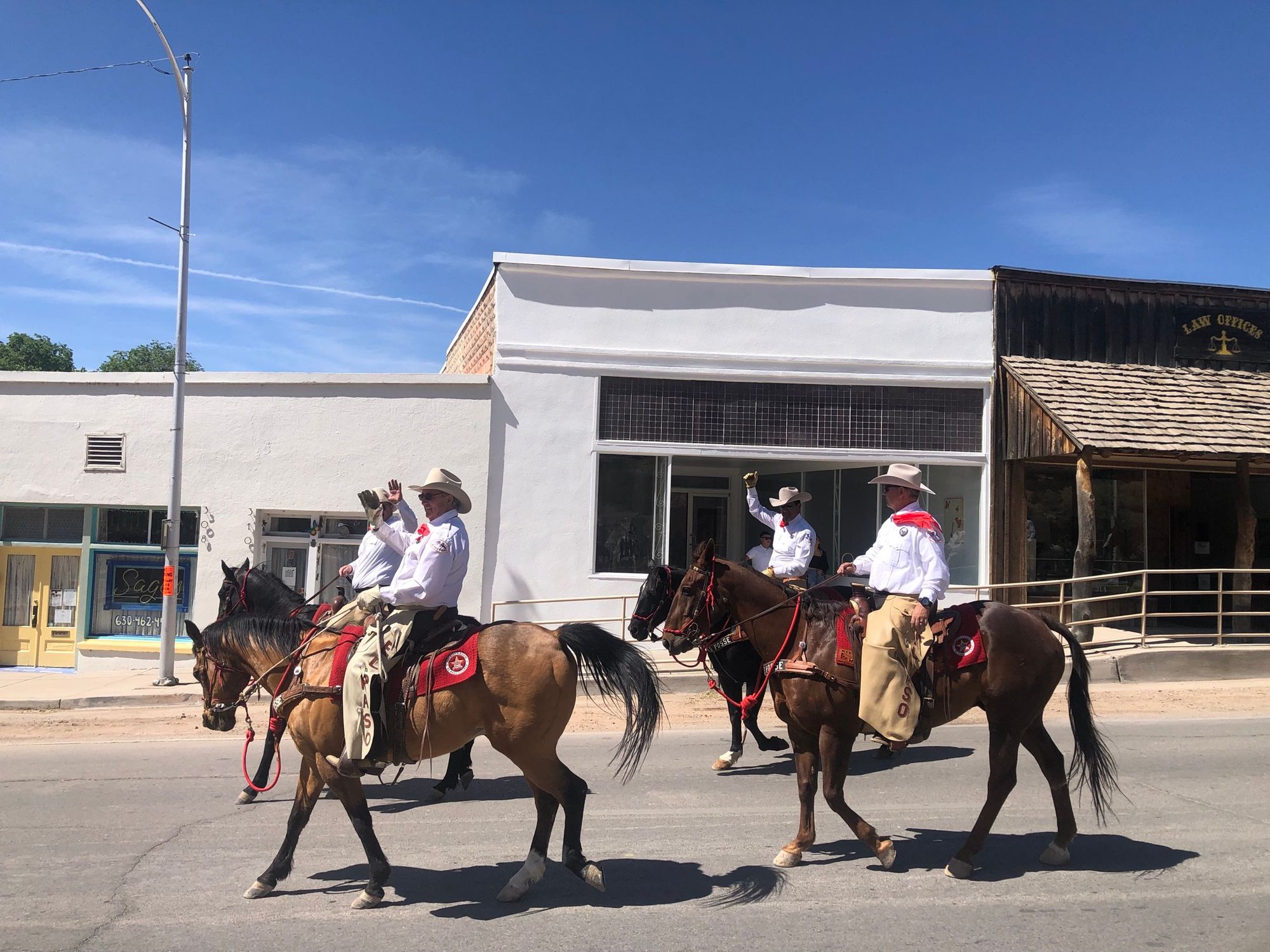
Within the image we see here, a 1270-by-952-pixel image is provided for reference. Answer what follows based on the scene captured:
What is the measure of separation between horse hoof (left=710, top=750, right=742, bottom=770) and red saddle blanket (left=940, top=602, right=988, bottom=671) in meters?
3.06

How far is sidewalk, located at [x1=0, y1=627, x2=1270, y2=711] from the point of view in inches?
492

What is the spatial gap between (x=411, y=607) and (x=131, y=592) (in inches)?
468

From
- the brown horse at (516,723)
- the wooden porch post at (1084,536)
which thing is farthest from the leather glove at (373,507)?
the wooden porch post at (1084,536)

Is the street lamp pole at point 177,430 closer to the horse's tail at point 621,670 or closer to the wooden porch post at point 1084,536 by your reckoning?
the horse's tail at point 621,670

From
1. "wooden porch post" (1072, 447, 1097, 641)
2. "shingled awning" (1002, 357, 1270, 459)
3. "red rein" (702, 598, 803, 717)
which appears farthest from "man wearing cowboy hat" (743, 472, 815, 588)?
"wooden porch post" (1072, 447, 1097, 641)

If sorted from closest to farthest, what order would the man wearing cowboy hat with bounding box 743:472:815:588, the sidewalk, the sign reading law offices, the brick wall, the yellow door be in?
the man wearing cowboy hat with bounding box 743:472:815:588
the sidewalk
the yellow door
the brick wall
the sign reading law offices

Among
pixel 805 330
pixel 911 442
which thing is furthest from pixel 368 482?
pixel 911 442

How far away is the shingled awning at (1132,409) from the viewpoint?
13836 millimetres

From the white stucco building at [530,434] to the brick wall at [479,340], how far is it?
0.22 metres

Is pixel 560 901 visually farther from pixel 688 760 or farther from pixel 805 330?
pixel 805 330

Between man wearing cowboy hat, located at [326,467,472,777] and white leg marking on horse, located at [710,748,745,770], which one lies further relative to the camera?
white leg marking on horse, located at [710,748,745,770]

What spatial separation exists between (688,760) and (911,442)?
855cm

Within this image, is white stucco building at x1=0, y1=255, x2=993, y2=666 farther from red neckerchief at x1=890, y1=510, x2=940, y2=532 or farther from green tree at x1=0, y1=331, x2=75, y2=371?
green tree at x1=0, y1=331, x2=75, y2=371

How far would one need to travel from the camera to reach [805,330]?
1561cm
